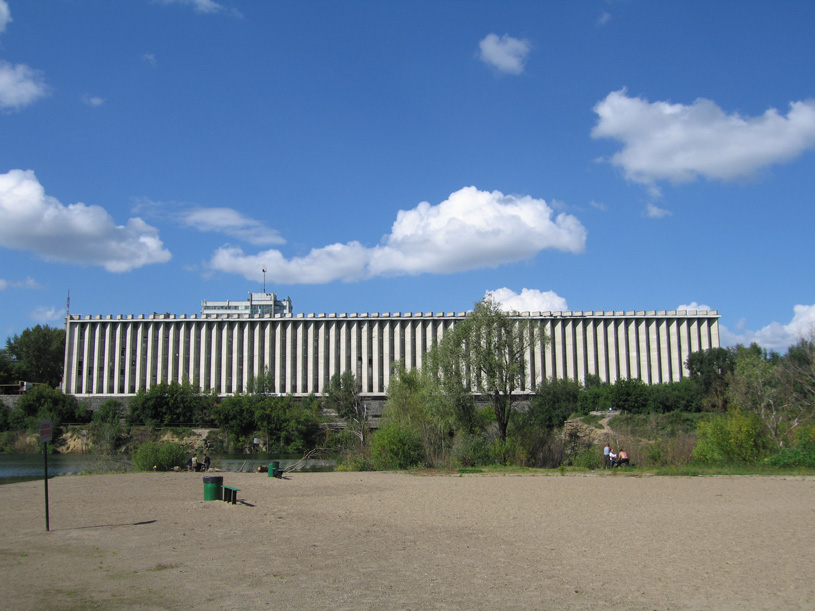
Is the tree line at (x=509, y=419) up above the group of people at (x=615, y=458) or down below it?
above

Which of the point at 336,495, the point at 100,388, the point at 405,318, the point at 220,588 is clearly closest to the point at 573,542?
the point at 220,588

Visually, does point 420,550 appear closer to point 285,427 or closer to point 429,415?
point 429,415

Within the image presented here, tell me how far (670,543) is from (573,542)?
2099 millimetres

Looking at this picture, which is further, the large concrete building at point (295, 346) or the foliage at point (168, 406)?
the large concrete building at point (295, 346)

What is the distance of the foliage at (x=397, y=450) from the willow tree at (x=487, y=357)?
13.8 feet

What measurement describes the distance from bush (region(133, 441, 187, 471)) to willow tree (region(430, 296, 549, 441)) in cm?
1655

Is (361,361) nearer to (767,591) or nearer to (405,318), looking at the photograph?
(405,318)

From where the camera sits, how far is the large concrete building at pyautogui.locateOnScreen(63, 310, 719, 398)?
114 m

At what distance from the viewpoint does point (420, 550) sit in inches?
562

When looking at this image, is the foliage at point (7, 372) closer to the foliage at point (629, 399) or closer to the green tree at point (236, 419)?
the green tree at point (236, 419)

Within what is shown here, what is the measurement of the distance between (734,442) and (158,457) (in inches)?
1268

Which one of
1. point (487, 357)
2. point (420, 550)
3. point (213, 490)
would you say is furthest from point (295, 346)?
point (420, 550)

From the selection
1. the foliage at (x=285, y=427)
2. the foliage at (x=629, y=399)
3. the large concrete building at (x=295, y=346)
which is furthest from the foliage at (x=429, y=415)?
the large concrete building at (x=295, y=346)

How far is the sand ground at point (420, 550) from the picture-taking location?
10430mm
